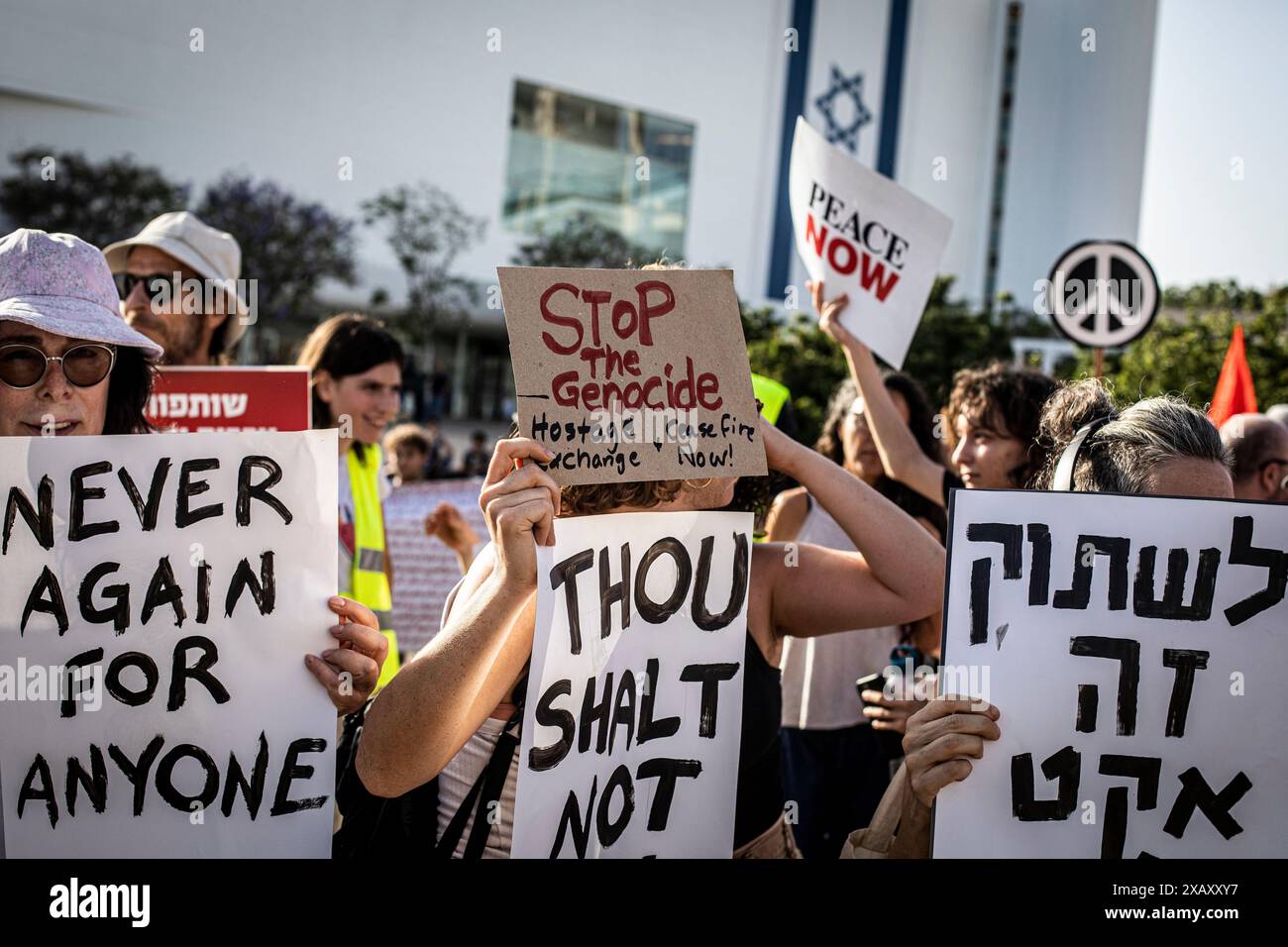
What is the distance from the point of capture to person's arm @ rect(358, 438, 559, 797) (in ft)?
Result: 5.16

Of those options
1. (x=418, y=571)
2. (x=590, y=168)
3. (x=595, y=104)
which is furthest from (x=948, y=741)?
(x=595, y=104)

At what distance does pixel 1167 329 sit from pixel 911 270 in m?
16.5

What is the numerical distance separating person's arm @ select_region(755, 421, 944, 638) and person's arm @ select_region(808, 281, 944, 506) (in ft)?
3.59

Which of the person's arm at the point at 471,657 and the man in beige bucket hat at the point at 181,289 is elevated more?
the man in beige bucket hat at the point at 181,289

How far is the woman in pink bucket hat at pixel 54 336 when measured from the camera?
1846mm

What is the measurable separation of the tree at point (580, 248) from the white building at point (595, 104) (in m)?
1.30

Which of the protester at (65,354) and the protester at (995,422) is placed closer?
the protester at (65,354)

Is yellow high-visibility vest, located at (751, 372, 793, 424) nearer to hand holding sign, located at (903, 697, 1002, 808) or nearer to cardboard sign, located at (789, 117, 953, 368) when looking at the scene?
Answer: cardboard sign, located at (789, 117, 953, 368)

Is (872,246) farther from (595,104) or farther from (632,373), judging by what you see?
(595,104)

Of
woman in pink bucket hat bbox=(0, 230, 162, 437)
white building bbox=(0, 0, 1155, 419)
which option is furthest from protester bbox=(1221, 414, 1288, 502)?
white building bbox=(0, 0, 1155, 419)

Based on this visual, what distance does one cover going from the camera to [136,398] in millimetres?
2090

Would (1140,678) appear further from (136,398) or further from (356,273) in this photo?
(356,273)

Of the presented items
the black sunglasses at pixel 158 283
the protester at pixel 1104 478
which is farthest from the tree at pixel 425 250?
the protester at pixel 1104 478

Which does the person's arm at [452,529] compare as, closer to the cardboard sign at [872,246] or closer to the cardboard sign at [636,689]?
the cardboard sign at [872,246]
